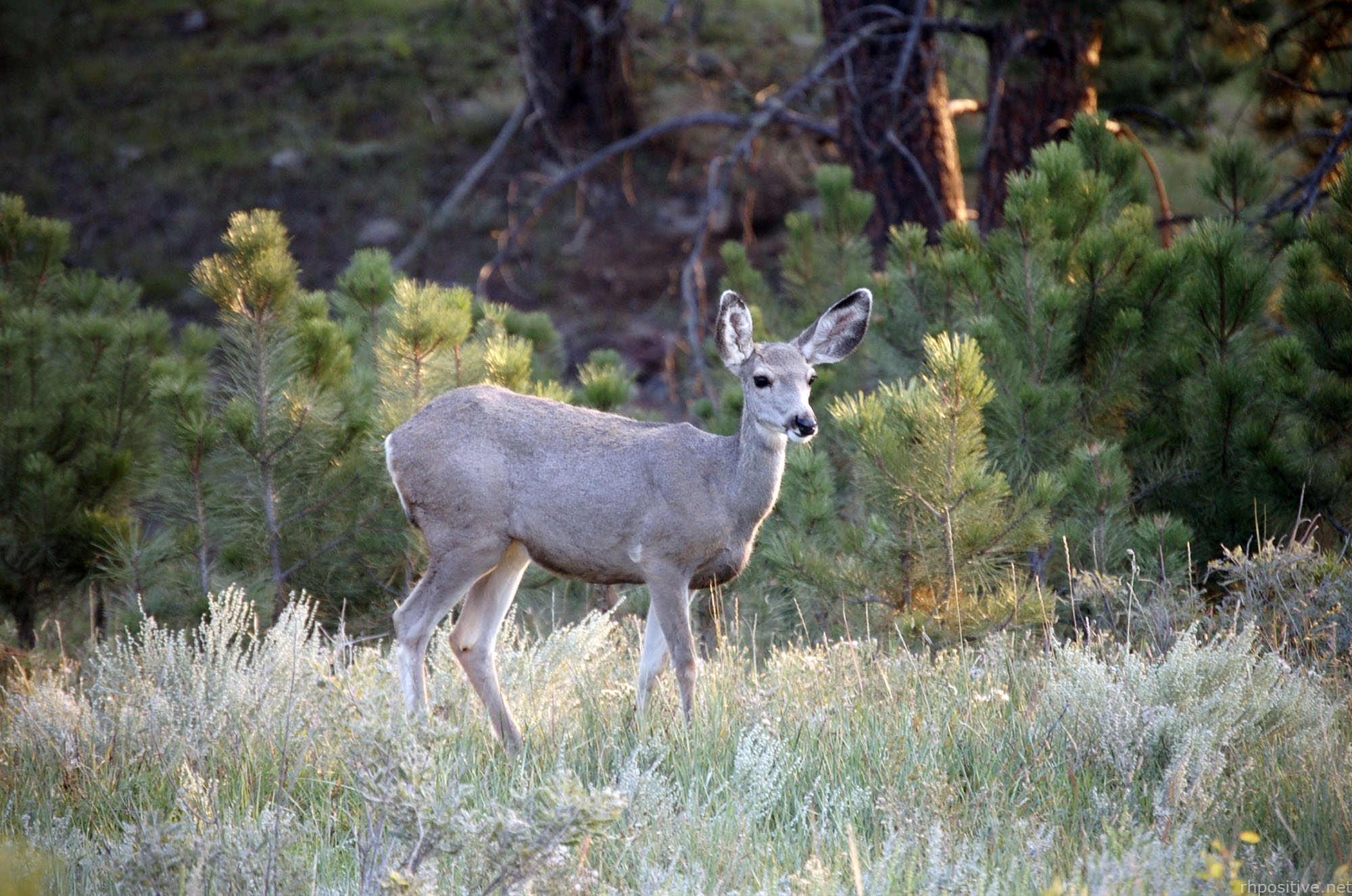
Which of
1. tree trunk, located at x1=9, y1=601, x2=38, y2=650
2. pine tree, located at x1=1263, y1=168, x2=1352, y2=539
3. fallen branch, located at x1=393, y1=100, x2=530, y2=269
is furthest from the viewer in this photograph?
fallen branch, located at x1=393, y1=100, x2=530, y2=269

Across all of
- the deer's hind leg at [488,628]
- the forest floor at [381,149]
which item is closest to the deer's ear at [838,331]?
the deer's hind leg at [488,628]

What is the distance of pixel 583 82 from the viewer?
15070 millimetres

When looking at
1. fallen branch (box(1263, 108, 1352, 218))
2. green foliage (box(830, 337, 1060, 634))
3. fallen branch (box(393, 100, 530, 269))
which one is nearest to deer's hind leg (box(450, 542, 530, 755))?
green foliage (box(830, 337, 1060, 634))

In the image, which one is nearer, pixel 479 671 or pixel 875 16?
pixel 479 671

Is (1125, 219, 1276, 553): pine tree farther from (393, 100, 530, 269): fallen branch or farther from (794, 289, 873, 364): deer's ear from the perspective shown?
(393, 100, 530, 269): fallen branch

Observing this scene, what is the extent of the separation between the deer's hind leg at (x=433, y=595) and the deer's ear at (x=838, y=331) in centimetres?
165

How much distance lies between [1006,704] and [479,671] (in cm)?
219

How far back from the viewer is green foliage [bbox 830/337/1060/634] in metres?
5.29

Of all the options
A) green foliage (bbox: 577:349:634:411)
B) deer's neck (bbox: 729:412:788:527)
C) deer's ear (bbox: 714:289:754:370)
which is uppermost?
deer's ear (bbox: 714:289:754:370)

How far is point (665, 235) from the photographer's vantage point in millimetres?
15648

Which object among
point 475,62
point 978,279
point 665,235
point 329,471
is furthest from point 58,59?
point 978,279

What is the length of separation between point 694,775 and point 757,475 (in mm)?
1344

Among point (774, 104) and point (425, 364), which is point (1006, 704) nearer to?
point (425, 364)

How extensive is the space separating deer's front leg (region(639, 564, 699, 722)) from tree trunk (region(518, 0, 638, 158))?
415 inches
